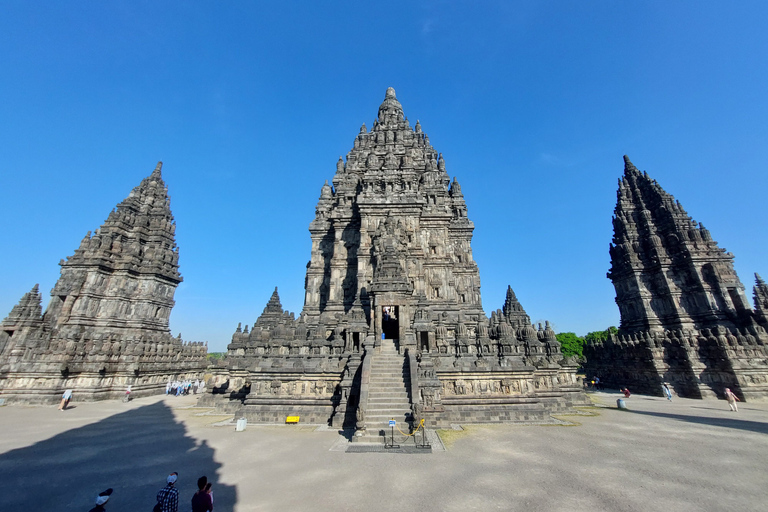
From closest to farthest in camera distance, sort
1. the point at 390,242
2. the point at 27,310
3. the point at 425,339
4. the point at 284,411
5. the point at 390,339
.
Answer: the point at 284,411, the point at 425,339, the point at 390,339, the point at 390,242, the point at 27,310

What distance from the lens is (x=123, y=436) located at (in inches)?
524

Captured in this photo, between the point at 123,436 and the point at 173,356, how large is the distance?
22.3 meters

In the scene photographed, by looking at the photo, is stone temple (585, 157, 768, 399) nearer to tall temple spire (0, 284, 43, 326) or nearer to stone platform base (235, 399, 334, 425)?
stone platform base (235, 399, 334, 425)

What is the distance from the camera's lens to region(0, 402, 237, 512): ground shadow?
23.8 ft

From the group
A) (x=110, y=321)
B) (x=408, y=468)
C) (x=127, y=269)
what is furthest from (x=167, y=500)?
(x=127, y=269)

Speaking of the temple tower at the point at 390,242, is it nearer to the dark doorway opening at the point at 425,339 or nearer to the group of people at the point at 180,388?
the dark doorway opening at the point at 425,339

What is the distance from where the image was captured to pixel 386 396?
1439cm

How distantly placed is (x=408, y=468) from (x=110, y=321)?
1463 inches

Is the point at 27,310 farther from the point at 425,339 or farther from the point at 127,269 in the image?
the point at 425,339

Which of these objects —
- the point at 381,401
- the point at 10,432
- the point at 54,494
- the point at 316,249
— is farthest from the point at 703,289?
the point at 10,432

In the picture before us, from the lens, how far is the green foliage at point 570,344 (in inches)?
2584

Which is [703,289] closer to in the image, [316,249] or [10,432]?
[316,249]

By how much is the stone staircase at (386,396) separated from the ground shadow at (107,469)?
5562 mm

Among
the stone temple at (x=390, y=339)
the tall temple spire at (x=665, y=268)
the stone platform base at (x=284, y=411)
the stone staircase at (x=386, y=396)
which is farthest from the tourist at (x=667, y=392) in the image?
the stone platform base at (x=284, y=411)
